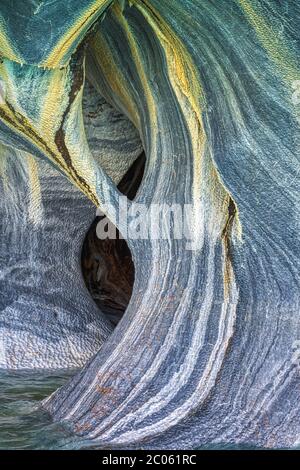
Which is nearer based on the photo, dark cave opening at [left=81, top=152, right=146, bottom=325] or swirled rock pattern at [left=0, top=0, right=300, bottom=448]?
swirled rock pattern at [left=0, top=0, right=300, bottom=448]

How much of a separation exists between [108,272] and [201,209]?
1271mm

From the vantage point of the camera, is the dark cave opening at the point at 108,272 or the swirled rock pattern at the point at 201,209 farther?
the dark cave opening at the point at 108,272

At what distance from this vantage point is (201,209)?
179 centimetres

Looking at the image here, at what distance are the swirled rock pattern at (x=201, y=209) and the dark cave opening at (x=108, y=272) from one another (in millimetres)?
1041

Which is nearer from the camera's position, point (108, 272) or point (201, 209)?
point (201, 209)

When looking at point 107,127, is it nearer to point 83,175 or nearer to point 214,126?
point 83,175

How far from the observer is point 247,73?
5.34ft

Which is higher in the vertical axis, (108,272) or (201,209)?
(201,209)

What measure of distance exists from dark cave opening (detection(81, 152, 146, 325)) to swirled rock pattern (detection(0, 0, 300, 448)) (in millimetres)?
1041

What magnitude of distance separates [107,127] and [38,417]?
37.9 inches

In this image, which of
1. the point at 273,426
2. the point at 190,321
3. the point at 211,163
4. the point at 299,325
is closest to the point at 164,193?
the point at 211,163

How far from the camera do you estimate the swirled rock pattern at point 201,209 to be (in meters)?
1.62

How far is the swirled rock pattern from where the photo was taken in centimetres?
162

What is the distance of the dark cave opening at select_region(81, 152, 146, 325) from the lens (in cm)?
295
